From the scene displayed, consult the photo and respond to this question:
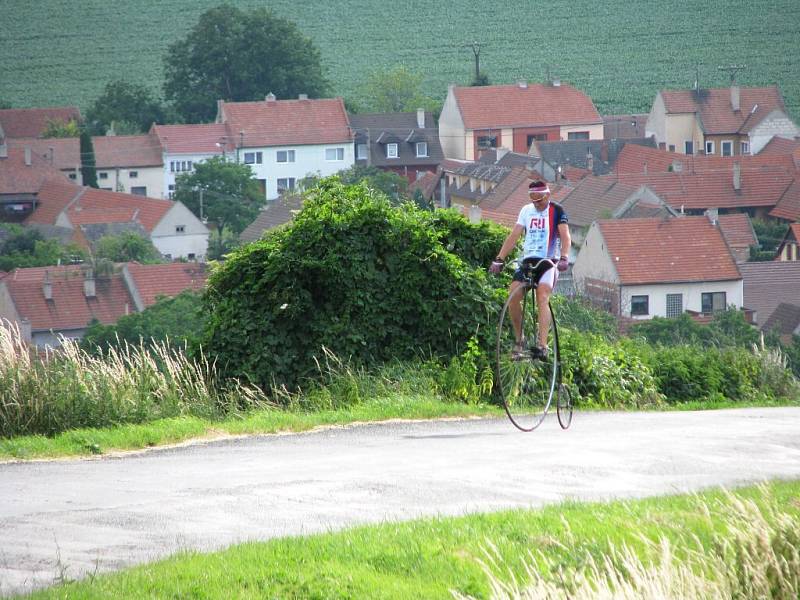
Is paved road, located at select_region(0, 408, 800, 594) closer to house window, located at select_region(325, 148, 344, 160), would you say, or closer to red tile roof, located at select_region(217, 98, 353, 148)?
house window, located at select_region(325, 148, 344, 160)

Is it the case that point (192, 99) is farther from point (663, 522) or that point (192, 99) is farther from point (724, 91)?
point (663, 522)

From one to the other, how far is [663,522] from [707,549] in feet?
2.53

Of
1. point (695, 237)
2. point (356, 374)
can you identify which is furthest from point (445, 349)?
point (695, 237)

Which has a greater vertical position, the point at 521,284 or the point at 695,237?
the point at 521,284

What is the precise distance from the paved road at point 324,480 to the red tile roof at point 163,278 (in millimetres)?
50731

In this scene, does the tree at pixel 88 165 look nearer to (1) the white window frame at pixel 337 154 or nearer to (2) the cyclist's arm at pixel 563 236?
(1) the white window frame at pixel 337 154

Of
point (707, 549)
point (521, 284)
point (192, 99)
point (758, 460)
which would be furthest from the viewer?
point (192, 99)

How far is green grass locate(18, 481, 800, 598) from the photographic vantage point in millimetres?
7055

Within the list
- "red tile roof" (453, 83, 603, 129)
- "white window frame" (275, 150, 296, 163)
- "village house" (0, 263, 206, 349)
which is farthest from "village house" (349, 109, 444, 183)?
"village house" (0, 263, 206, 349)

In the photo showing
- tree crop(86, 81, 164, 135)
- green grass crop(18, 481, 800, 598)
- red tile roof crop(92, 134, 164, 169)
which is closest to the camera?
green grass crop(18, 481, 800, 598)

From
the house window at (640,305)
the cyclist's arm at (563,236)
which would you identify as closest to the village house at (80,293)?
the house window at (640,305)

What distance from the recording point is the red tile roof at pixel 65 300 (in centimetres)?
Result: 5978

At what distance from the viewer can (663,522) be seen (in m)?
8.16

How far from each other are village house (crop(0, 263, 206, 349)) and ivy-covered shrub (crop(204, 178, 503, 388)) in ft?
138
